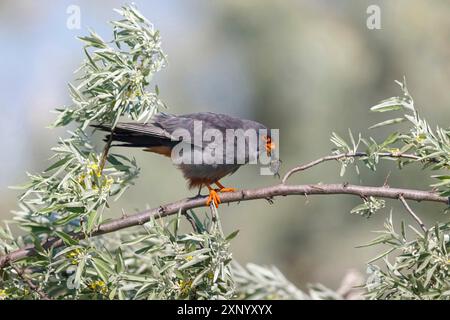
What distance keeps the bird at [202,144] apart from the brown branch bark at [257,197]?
0.81m

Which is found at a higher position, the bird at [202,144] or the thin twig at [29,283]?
the bird at [202,144]

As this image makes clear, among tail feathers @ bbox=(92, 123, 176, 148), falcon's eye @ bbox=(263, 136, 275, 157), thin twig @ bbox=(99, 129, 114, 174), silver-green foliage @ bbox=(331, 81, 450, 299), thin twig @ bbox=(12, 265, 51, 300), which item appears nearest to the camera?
silver-green foliage @ bbox=(331, 81, 450, 299)

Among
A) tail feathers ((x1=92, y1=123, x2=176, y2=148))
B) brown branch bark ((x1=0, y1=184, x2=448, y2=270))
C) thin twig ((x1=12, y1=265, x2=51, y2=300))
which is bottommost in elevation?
thin twig ((x1=12, y1=265, x2=51, y2=300))

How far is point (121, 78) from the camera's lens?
3025 millimetres

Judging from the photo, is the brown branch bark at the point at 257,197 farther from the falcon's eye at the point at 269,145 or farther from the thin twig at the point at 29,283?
the falcon's eye at the point at 269,145

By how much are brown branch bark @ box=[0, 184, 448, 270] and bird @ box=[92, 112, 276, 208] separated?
2.66ft

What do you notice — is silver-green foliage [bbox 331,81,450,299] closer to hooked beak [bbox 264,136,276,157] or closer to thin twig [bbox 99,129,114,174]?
thin twig [bbox 99,129,114,174]

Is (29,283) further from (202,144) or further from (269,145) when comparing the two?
(269,145)

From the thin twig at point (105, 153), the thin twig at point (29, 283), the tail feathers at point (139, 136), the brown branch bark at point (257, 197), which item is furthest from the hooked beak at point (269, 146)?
the thin twig at point (29, 283)

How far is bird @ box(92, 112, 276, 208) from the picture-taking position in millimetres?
3943

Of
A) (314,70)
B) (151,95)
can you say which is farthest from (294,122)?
(151,95)

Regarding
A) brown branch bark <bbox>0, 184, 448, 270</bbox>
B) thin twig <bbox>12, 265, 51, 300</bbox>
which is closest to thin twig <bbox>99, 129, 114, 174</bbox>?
brown branch bark <bbox>0, 184, 448, 270</bbox>

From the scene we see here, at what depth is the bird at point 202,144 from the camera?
394cm

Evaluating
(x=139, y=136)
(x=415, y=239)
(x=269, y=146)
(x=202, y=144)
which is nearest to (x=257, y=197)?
(x=415, y=239)
